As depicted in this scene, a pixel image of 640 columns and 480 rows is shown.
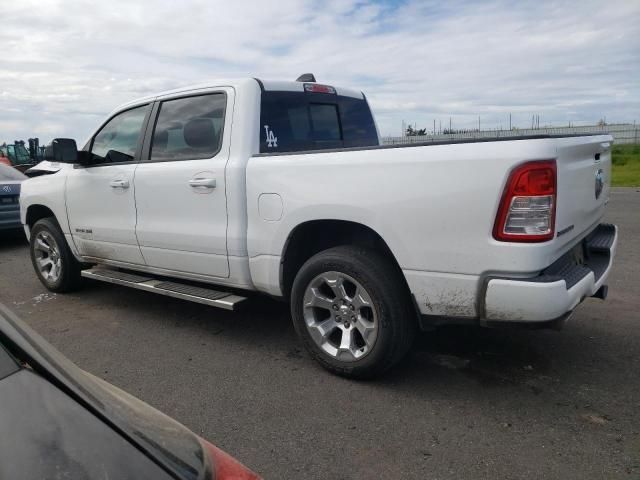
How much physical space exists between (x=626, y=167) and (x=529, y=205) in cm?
2230

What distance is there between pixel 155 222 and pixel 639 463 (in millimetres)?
3631

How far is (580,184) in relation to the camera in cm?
320

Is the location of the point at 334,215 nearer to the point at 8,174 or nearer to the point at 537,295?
the point at 537,295

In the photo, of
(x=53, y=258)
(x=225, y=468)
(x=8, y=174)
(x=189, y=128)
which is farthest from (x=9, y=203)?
(x=225, y=468)

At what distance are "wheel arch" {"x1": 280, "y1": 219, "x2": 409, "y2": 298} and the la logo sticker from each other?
83 cm

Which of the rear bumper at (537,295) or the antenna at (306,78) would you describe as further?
the antenna at (306,78)

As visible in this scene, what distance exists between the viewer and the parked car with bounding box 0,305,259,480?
103 cm

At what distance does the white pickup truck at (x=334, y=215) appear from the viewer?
284 cm

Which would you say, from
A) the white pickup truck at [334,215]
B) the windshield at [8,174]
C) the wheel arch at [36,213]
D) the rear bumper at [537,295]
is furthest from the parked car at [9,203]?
the rear bumper at [537,295]

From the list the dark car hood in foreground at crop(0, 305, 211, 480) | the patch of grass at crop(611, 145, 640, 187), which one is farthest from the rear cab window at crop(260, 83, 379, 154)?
the patch of grass at crop(611, 145, 640, 187)

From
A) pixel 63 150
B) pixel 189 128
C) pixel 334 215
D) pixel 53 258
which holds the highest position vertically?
pixel 189 128

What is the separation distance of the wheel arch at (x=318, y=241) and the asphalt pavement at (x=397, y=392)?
2.16 ft

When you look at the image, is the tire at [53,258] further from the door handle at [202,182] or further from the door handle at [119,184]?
the door handle at [202,182]

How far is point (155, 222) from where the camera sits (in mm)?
4523
